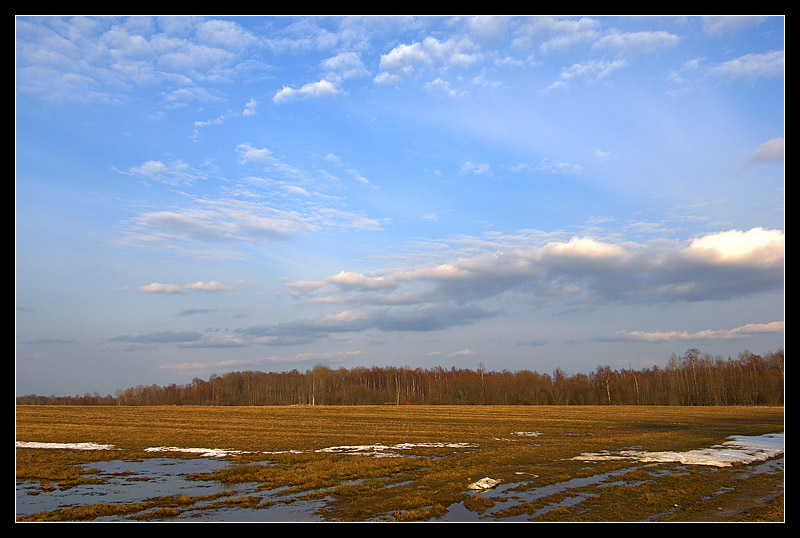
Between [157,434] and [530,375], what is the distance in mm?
127358

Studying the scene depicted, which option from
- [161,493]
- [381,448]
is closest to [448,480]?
[161,493]

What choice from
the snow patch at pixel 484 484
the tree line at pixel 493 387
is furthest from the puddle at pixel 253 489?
the tree line at pixel 493 387

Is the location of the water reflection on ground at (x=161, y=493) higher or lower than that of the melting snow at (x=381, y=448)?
higher

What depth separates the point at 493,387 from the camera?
138m

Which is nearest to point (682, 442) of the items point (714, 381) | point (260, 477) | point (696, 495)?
point (696, 495)

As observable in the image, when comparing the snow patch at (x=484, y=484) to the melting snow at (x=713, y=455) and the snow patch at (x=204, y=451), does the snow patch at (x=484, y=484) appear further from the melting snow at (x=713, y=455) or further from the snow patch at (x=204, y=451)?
the snow patch at (x=204, y=451)

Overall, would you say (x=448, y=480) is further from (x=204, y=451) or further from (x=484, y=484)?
(x=204, y=451)

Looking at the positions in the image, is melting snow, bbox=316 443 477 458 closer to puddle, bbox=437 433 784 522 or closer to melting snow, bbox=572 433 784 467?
melting snow, bbox=572 433 784 467

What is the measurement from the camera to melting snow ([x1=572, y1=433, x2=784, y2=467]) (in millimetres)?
22781

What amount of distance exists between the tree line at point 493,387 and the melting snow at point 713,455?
88.7 metres

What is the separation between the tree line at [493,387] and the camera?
10998 cm

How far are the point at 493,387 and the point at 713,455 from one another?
384 ft

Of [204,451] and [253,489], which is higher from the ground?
[253,489]
